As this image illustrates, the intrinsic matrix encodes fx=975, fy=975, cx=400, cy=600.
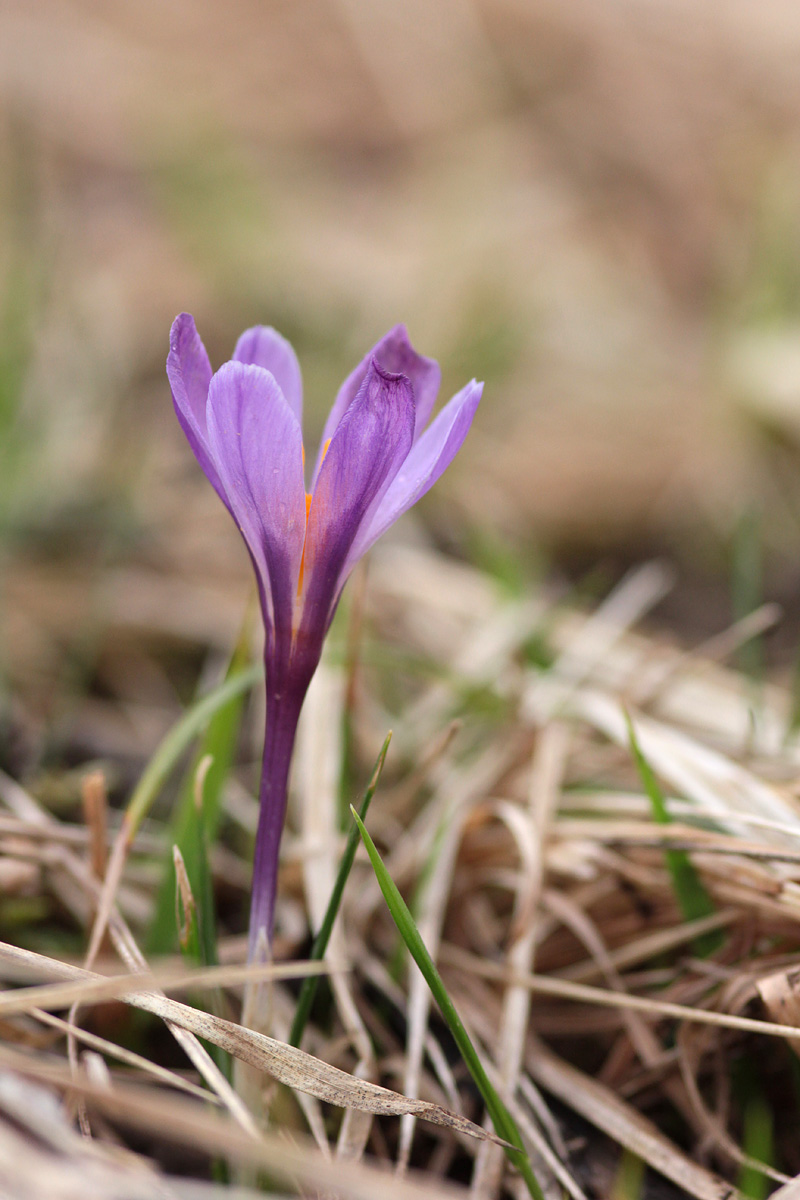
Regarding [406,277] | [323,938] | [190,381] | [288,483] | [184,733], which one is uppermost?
[406,277]

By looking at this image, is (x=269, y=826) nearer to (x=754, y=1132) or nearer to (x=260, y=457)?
(x=260, y=457)

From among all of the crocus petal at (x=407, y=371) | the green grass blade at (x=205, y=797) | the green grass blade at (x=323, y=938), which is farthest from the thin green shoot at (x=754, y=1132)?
the crocus petal at (x=407, y=371)

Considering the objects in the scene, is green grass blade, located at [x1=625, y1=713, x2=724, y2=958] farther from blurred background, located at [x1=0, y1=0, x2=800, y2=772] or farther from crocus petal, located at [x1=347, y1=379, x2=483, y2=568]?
blurred background, located at [x1=0, y1=0, x2=800, y2=772]

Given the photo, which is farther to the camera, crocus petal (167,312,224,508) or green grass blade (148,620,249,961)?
green grass blade (148,620,249,961)

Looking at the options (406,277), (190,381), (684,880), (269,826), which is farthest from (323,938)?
(406,277)

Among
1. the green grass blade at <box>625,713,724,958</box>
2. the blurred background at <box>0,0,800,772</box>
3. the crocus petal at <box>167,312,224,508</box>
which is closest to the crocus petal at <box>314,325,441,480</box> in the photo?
the crocus petal at <box>167,312,224,508</box>

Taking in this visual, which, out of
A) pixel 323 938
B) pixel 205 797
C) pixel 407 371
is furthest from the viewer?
pixel 205 797
